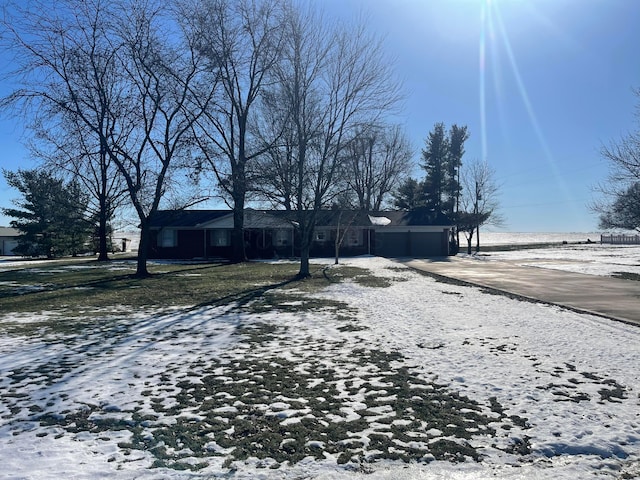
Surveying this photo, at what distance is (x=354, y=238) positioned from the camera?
1444 inches

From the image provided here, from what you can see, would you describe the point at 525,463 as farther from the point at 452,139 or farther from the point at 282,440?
the point at 452,139

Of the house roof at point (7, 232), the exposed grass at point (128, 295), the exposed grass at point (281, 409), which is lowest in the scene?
the exposed grass at point (281, 409)

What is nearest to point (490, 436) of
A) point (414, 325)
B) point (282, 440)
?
point (282, 440)

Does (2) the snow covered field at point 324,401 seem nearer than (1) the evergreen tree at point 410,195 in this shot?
Yes

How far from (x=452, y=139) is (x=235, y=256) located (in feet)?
103

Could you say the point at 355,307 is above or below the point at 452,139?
below

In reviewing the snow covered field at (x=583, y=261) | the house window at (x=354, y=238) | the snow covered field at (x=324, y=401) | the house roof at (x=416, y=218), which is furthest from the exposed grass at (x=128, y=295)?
the house roof at (x=416, y=218)

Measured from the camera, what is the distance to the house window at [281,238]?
3547 centimetres

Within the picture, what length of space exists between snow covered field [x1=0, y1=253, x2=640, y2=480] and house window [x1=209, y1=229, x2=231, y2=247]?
1036 inches

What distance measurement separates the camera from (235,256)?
30672mm

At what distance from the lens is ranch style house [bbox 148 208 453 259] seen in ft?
113

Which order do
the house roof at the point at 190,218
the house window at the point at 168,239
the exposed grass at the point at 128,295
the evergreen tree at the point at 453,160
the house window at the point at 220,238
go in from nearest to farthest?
the exposed grass at the point at 128,295 → the house roof at the point at 190,218 → the house window at the point at 168,239 → the house window at the point at 220,238 → the evergreen tree at the point at 453,160

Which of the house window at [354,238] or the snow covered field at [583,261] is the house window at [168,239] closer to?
the house window at [354,238]

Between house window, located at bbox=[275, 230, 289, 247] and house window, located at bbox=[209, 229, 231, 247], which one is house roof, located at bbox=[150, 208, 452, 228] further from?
house window, located at bbox=[275, 230, 289, 247]
